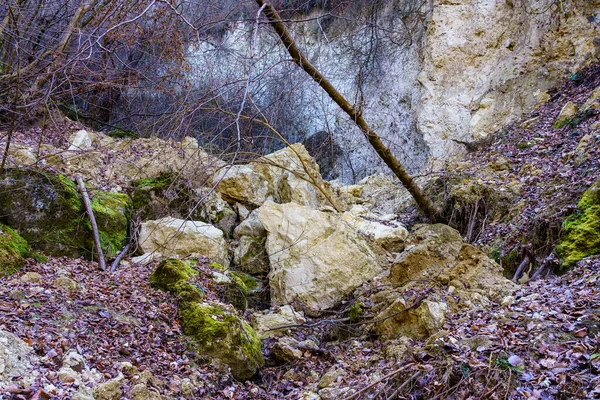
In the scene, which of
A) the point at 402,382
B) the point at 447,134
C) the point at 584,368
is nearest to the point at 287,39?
the point at 402,382

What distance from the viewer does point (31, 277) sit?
3.82 meters

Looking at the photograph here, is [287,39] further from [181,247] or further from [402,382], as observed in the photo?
[402,382]

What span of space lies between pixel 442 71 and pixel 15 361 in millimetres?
9872

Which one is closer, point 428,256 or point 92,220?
point 428,256

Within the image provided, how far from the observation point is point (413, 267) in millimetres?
4723

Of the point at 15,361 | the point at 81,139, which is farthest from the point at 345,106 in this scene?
the point at 81,139

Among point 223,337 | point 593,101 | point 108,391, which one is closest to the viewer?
point 108,391

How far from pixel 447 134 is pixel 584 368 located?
27.8ft

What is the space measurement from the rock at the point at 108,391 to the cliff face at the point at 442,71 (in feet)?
19.2

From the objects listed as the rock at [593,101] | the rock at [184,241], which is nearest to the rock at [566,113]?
the rock at [593,101]

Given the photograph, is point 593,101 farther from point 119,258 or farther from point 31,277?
point 31,277

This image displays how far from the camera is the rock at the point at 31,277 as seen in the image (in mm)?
3766

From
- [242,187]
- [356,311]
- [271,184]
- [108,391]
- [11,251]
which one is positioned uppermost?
[11,251]

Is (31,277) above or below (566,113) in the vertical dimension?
above
